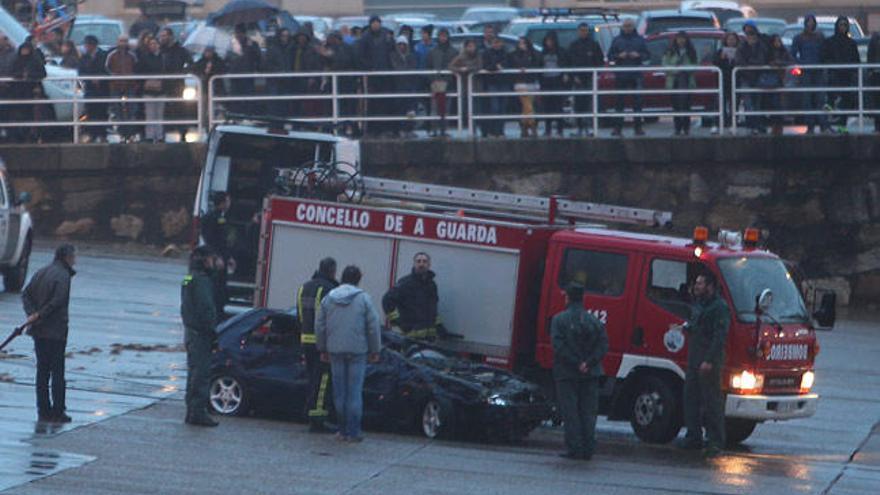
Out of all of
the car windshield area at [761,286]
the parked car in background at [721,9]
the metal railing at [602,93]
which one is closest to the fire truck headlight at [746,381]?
the car windshield area at [761,286]

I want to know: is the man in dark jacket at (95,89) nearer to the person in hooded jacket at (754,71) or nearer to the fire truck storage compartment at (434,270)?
the person in hooded jacket at (754,71)

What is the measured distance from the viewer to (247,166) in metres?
22.8

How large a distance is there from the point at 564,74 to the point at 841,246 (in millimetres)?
4937

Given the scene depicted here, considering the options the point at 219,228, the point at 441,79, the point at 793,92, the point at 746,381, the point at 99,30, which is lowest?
the point at 746,381

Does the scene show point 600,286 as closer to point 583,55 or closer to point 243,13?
point 583,55

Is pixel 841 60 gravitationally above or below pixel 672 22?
below

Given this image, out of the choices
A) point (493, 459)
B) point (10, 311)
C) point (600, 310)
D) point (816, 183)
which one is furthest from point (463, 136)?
point (493, 459)

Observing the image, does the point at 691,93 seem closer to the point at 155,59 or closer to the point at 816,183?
the point at 816,183

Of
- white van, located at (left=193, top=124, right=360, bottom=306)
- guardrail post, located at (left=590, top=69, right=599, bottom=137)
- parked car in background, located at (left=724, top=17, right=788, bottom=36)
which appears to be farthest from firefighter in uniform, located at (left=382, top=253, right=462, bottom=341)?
parked car in background, located at (left=724, top=17, right=788, bottom=36)

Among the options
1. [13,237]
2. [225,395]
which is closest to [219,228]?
[13,237]

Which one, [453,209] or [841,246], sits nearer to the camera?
[453,209]

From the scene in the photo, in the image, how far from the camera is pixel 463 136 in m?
28.6

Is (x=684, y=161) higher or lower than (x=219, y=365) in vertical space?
higher

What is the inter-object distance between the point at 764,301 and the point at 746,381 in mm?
723
